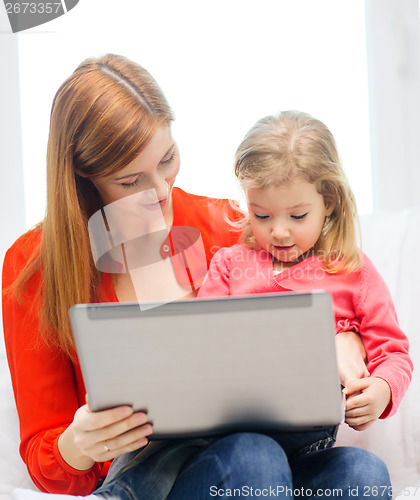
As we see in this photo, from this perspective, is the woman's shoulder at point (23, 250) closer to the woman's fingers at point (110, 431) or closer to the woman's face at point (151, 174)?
the woman's face at point (151, 174)

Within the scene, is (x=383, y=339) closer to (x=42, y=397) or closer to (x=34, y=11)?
(x=42, y=397)

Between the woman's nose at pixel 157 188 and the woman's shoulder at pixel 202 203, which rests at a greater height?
the woman's nose at pixel 157 188

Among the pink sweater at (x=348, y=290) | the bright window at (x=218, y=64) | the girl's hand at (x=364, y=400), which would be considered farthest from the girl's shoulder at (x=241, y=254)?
the bright window at (x=218, y=64)

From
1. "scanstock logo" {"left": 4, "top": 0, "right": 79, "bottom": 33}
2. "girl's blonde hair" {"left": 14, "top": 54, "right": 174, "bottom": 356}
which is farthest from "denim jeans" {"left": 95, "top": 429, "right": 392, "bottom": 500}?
"scanstock logo" {"left": 4, "top": 0, "right": 79, "bottom": 33}

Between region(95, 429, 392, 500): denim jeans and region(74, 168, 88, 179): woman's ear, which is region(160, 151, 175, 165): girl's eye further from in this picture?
region(95, 429, 392, 500): denim jeans

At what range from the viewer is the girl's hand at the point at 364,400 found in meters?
0.85

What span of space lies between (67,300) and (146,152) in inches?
11.3

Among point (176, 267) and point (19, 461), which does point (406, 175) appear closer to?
point (176, 267)

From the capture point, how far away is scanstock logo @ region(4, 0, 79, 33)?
175cm

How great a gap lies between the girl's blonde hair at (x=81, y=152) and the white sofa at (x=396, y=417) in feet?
0.90

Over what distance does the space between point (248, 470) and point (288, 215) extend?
0.43 m

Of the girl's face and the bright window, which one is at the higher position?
the bright window

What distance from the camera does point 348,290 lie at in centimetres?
101

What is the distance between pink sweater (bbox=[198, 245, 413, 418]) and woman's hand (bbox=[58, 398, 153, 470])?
37cm
